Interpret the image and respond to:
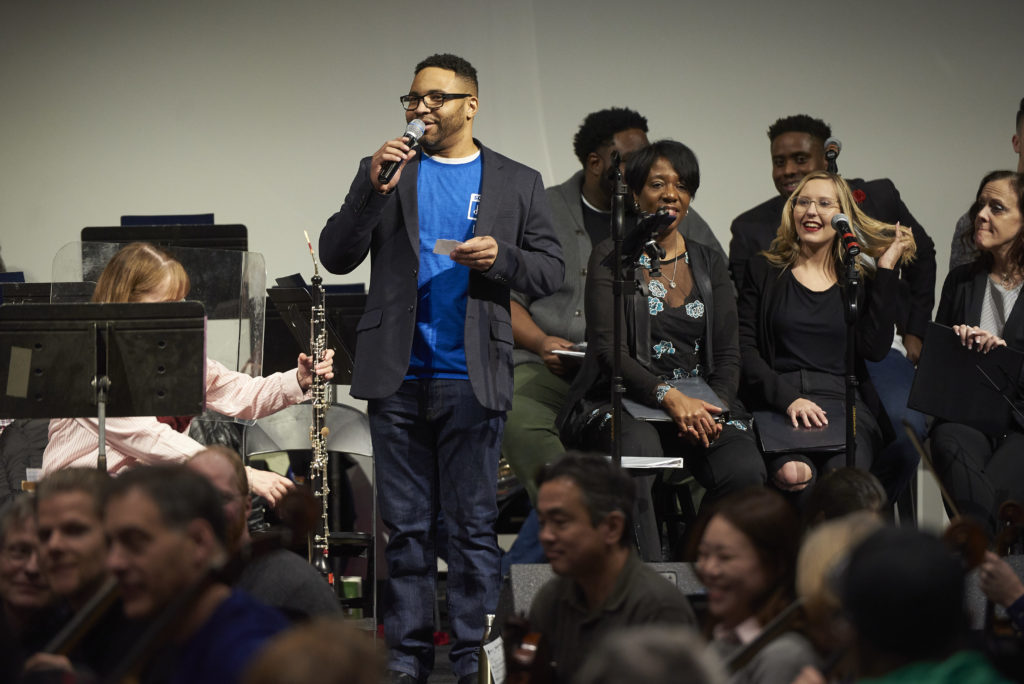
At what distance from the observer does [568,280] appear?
4.78m

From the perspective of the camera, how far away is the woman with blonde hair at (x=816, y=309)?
4387mm

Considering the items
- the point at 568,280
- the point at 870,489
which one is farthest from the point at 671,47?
the point at 870,489

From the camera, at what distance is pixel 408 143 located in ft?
11.3

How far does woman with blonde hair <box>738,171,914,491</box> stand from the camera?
439cm

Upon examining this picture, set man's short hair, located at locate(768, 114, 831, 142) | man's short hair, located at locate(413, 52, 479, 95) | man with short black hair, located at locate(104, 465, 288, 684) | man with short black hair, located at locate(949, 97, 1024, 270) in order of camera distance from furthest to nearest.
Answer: man's short hair, located at locate(768, 114, 831, 142) < man with short black hair, located at locate(949, 97, 1024, 270) < man's short hair, located at locate(413, 52, 479, 95) < man with short black hair, located at locate(104, 465, 288, 684)

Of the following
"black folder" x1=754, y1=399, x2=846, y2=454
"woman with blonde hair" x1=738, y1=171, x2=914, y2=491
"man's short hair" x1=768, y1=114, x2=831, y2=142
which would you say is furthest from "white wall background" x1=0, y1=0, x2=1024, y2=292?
"black folder" x1=754, y1=399, x2=846, y2=454

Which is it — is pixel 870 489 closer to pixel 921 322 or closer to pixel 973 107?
pixel 921 322

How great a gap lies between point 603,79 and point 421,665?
365 cm

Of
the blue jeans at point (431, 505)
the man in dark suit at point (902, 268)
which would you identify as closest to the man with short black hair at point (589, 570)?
the blue jeans at point (431, 505)

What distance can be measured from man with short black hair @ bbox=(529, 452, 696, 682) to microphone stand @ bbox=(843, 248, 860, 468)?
1457mm

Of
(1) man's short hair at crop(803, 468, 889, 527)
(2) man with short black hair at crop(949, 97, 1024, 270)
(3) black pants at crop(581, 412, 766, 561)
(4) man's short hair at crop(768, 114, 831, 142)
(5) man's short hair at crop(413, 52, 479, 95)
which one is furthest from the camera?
(4) man's short hair at crop(768, 114, 831, 142)

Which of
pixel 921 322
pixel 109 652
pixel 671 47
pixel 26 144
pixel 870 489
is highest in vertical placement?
pixel 671 47

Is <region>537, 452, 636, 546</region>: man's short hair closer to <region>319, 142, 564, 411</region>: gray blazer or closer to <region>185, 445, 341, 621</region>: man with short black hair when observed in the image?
<region>185, 445, 341, 621</region>: man with short black hair

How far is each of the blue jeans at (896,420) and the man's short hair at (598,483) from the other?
6.12 ft
